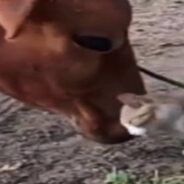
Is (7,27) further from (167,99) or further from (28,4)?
→ (167,99)

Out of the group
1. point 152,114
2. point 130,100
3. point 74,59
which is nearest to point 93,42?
point 74,59

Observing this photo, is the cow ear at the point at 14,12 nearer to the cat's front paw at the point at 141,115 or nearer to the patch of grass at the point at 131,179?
the cat's front paw at the point at 141,115

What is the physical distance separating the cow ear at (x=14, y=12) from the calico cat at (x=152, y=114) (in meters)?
0.31

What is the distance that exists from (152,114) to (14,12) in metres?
0.38

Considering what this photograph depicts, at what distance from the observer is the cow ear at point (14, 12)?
2.18 meters

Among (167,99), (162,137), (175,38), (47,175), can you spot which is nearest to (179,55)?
(175,38)

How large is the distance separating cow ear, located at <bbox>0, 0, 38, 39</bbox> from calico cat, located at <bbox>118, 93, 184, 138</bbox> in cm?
31

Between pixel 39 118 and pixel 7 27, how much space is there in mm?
1335

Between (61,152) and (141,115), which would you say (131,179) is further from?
(141,115)

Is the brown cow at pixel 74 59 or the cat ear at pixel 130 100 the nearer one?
the cat ear at pixel 130 100

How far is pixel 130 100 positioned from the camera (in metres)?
2.24

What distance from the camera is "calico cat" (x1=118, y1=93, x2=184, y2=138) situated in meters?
2.10

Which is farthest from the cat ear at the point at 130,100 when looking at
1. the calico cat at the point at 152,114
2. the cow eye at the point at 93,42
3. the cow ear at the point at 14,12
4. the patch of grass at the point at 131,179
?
the patch of grass at the point at 131,179

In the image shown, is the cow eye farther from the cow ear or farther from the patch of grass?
the patch of grass
